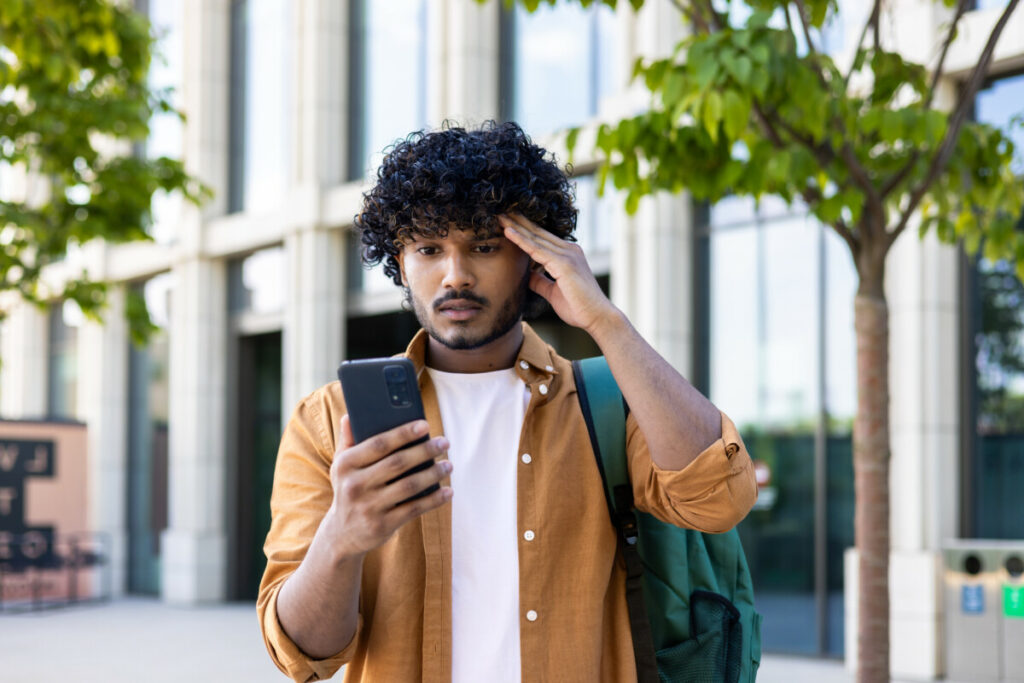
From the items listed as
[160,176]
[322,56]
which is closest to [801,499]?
[160,176]

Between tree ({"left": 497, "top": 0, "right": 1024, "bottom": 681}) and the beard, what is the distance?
1864mm

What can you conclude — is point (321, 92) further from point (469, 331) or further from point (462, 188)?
point (469, 331)

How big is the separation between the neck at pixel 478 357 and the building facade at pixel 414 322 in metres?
2.56

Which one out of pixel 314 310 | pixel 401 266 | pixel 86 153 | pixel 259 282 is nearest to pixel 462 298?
pixel 401 266

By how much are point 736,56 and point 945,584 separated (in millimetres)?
6502

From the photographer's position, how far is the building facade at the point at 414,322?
9.51 metres

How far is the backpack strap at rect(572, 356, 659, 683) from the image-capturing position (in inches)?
87.2

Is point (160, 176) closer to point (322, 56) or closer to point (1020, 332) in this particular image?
point (322, 56)

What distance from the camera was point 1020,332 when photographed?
373 inches

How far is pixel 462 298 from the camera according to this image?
7.13ft

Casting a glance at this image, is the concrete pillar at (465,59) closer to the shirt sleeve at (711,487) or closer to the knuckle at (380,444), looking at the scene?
the shirt sleeve at (711,487)

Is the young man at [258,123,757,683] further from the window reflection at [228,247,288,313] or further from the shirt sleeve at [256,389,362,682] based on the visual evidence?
the window reflection at [228,247,288,313]

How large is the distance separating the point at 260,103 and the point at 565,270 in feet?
53.2

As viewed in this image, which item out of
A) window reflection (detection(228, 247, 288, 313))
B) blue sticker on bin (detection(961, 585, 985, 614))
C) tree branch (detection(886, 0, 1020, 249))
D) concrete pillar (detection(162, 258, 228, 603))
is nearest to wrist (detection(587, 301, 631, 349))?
tree branch (detection(886, 0, 1020, 249))
